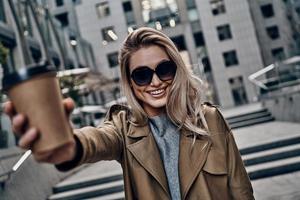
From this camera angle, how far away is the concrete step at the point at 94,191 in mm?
6715

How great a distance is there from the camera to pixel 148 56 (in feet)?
5.94

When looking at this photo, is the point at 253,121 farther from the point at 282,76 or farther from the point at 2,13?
the point at 2,13

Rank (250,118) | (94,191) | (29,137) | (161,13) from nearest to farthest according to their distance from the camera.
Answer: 1. (29,137)
2. (94,191)
3. (250,118)
4. (161,13)

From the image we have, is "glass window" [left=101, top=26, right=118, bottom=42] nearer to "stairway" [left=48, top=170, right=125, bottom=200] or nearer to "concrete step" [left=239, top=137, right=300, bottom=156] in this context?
"stairway" [left=48, top=170, right=125, bottom=200]

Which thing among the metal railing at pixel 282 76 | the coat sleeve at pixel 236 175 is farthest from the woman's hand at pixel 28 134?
the metal railing at pixel 282 76

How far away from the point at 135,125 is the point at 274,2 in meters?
35.3

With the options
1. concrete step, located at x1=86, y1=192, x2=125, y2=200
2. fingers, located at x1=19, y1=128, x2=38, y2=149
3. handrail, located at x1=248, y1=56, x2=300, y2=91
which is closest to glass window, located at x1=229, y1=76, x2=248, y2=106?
handrail, located at x1=248, y1=56, x2=300, y2=91

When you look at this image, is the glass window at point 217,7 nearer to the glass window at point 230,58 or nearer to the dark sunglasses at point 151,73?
the glass window at point 230,58

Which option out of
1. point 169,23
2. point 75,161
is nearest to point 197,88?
point 75,161

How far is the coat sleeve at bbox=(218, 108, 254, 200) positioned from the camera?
179cm

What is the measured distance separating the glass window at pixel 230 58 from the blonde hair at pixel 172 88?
97.7 ft

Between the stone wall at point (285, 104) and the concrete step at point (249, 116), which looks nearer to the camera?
the stone wall at point (285, 104)

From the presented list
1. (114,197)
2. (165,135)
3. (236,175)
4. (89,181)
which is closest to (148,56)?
(165,135)

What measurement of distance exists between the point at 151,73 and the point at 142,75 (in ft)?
0.15
